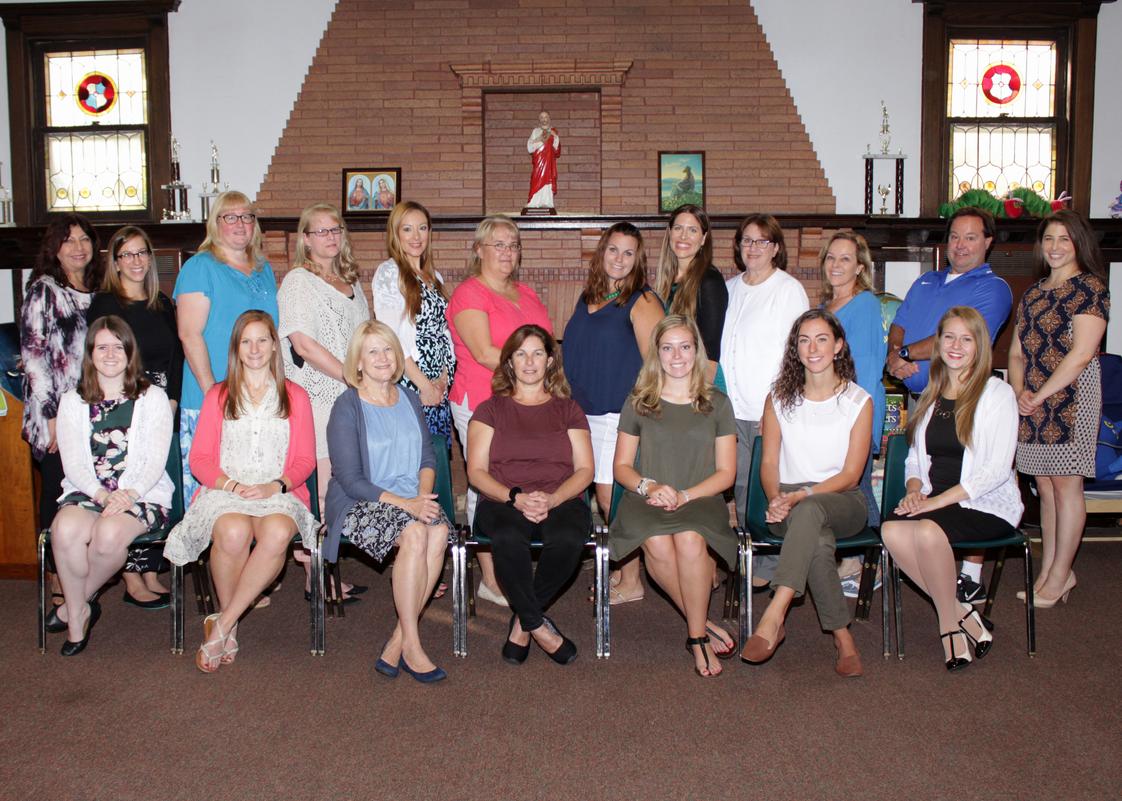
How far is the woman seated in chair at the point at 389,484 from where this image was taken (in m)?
3.35

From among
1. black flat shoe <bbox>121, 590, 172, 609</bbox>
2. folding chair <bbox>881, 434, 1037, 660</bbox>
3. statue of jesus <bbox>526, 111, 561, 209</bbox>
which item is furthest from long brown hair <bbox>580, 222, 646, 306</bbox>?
statue of jesus <bbox>526, 111, 561, 209</bbox>

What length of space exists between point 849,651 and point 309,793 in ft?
6.05

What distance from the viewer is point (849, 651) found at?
3.30m

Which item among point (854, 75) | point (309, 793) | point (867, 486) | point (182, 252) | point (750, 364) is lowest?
point (309, 793)

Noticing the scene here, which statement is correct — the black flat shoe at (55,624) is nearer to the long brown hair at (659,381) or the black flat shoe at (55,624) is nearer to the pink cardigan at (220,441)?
the pink cardigan at (220,441)

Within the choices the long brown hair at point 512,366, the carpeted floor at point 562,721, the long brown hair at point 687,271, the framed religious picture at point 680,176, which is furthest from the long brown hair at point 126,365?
the framed religious picture at point 680,176

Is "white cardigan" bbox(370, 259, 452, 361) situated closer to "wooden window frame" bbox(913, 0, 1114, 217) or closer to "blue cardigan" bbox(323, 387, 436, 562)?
"blue cardigan" bbox(323, 387, 436, 562)

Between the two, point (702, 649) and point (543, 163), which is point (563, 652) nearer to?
point (702, 649)

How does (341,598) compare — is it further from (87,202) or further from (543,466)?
(87,202)

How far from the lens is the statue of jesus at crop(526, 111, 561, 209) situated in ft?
22.3

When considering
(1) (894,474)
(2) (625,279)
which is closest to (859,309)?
(1) (894,474)

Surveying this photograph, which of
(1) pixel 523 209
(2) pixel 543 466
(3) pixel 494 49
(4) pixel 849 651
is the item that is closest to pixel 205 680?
(2) pixel 543 466

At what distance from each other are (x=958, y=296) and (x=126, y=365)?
3.47 meters

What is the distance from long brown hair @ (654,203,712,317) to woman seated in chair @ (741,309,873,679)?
0.43 meters
